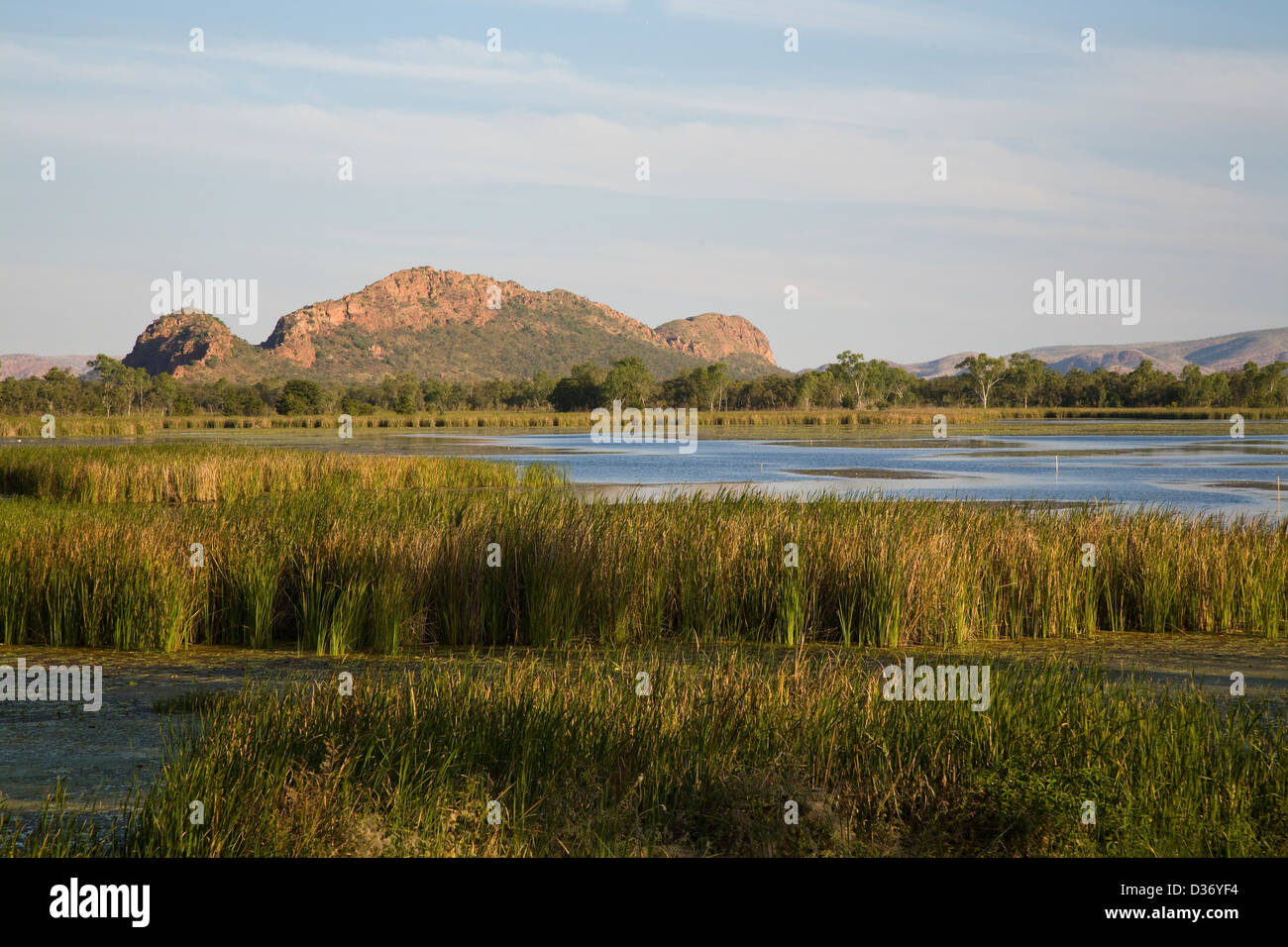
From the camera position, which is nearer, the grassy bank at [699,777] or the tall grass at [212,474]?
the grassy bank at [699,777]

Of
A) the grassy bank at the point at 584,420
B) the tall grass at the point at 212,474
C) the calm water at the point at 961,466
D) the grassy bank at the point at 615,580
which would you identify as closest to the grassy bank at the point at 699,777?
the grassy bank at the point at 615,580

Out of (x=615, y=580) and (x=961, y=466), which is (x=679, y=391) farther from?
(x=615, y=580)

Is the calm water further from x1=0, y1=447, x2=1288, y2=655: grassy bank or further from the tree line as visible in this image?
the tree line

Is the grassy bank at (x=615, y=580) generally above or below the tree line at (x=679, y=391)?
below

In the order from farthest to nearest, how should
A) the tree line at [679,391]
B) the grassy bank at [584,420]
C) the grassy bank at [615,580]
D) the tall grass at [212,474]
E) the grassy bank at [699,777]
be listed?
the tree line at [679,391] → the grassy bank at [584,420] → the tall grass at [212,474] → the grassy bank at [615,580] → the grassy bank at [699,777]

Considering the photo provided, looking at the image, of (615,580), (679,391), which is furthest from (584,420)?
(615,580)

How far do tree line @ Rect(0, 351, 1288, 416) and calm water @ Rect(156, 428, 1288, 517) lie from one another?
52297mm

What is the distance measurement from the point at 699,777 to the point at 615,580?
17.0ft

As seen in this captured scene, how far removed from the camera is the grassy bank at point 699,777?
482 centimetres

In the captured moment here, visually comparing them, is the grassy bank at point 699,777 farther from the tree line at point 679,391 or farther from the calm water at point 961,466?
the tree line at point 679,391

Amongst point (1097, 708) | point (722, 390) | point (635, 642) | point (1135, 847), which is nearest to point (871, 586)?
point (635, 642)

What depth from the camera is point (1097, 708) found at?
6.17m

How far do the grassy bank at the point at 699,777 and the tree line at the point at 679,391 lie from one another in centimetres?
9276

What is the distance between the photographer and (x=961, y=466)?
1341 inches
